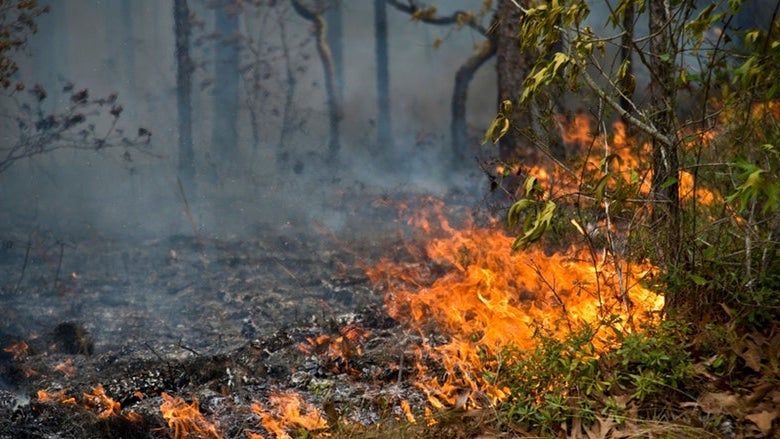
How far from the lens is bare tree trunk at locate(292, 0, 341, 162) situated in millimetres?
10391

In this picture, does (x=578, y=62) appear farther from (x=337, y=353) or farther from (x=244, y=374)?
(x=244, y=374)

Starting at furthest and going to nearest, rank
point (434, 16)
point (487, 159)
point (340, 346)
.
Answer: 1. point (434, 16)
2. point (487, 159)
3. point (340, 346)

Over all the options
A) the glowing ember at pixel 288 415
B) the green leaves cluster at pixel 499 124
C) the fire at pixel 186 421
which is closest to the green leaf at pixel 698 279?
the green leaves cluster at pixel 499 124

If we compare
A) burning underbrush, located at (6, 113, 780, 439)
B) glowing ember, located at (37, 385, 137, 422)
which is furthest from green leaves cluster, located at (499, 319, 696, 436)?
glowing ember, located at (37, 385, 137, 422)

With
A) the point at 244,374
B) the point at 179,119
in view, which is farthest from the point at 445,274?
the point at 179,119

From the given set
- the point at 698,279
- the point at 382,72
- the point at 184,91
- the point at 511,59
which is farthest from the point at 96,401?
the point at 382,72

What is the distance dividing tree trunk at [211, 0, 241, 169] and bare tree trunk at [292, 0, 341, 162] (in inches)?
40.8

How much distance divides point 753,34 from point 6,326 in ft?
21.0

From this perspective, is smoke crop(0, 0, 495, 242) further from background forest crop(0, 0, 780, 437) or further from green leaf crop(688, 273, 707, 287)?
green leaf crop(688, 273, 707, 287)

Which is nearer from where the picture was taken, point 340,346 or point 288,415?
point 288,415

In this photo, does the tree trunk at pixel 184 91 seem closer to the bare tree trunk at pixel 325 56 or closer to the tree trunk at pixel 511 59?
the bare tree trunk at pixel 325 56

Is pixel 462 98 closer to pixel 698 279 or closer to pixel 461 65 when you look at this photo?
pixel 461 65

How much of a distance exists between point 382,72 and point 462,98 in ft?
4.26

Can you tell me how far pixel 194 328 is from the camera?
6.52 meters
